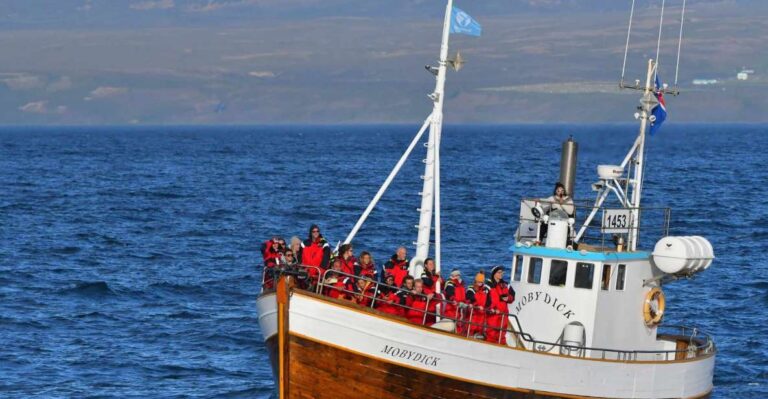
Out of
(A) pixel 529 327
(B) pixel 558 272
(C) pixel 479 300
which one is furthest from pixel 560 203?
(C) pixel 479 300

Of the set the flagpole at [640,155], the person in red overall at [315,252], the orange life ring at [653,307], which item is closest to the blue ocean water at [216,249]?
the flagpole at [640,155]

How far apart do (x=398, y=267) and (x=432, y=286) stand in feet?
3.22

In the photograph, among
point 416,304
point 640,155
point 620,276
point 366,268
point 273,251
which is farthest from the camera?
point 640,155

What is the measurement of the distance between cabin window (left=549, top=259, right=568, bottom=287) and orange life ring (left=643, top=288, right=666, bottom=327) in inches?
103

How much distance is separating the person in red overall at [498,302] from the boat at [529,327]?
0.08 meters

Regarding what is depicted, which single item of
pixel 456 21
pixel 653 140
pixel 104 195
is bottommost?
pixel 104 195

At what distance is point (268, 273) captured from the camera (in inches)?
1196

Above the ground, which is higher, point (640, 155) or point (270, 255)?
point (640, 155)

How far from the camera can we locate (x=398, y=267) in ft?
97.1

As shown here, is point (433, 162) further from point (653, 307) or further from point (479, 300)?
point (653, 307)

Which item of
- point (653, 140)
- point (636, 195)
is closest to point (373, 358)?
point (636, 195)

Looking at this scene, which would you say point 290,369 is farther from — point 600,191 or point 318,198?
point 318,198

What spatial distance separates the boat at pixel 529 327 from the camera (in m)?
27.4

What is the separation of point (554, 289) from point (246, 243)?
39.2 metres
